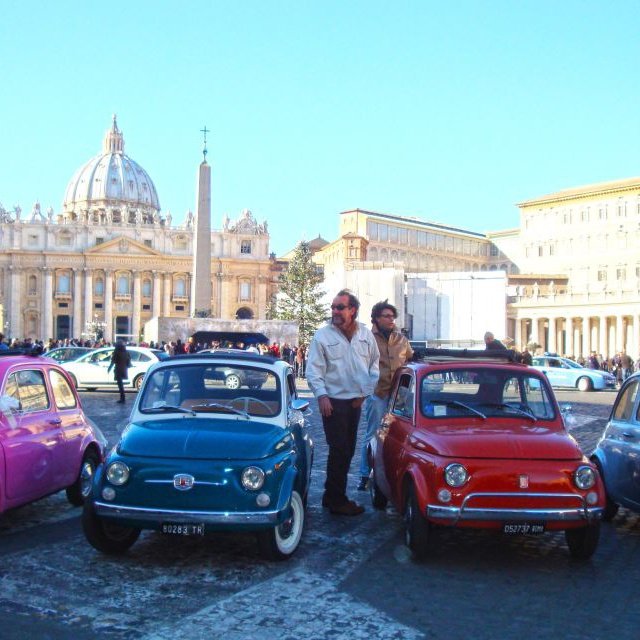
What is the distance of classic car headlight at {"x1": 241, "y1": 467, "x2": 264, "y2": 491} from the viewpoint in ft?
19.2

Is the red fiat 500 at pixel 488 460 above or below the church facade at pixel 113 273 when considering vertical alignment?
below

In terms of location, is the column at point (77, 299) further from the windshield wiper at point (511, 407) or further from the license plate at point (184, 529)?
the license plate at point (184, 529)

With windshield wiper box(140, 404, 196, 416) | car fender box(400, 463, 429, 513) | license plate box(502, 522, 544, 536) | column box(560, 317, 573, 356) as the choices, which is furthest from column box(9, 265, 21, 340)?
license plate box(502, 522, 544, 536)

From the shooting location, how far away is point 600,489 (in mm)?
6125

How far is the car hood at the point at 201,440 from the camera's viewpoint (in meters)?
5.98

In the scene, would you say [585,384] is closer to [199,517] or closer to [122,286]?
[199,517]

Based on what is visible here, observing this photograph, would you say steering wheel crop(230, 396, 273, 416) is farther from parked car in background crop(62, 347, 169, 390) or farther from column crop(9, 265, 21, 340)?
column crop(9, 265, 21, 340)

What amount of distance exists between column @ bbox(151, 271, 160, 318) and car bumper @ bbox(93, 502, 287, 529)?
98466mm

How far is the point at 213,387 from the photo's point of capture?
7152mm

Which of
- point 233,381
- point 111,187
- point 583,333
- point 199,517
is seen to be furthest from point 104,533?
point 111,187

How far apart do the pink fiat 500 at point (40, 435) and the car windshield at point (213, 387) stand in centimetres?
100

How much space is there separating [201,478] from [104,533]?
87 cm

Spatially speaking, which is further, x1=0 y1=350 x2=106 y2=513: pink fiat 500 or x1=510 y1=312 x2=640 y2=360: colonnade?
x1=510 y1=312 x2=640 y2=360: colonnade

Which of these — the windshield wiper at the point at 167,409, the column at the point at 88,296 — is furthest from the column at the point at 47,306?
the windshield wiper at the point at 167,409
